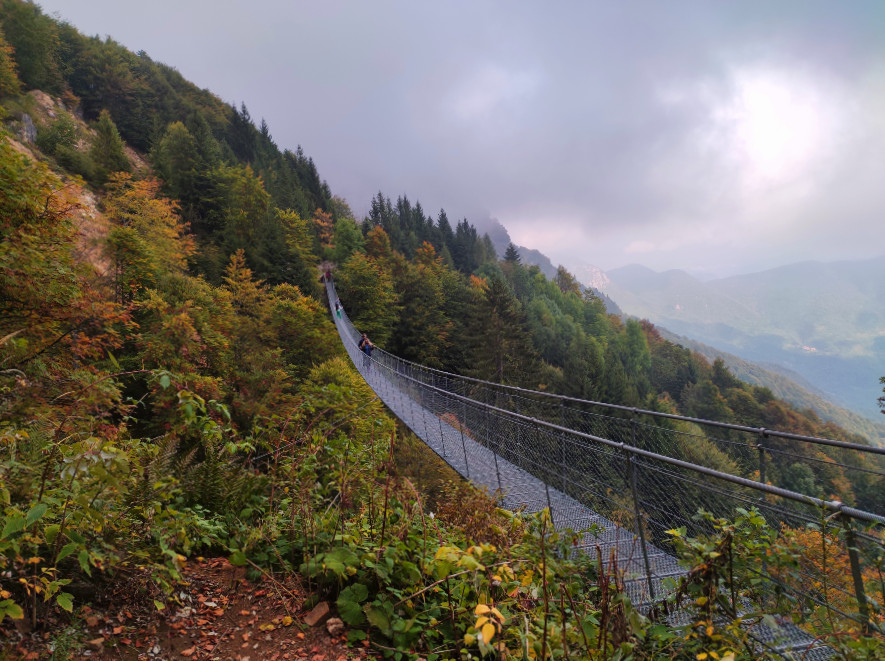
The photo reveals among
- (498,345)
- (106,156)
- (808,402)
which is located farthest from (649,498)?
(808,402)

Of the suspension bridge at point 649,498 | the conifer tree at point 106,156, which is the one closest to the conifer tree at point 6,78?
the conifer tree at point 106,156

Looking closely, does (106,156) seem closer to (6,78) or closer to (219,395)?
(6,78)

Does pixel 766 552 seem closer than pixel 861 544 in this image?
No

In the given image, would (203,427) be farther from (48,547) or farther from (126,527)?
(48,547)

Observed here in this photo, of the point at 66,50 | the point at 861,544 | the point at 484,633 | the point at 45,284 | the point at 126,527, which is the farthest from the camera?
the point at 66,50

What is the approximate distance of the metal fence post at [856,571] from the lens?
1.18m

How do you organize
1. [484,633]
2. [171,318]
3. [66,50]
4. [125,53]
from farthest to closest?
[125,53] < [66,50] < [171,318] < [484,633]

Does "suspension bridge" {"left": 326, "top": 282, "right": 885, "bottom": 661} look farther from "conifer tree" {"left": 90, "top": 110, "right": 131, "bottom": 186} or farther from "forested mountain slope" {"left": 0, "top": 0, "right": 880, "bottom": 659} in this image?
"conifer tree" {"left": 90, "top": 110, "right": 131, "bottom": 186}

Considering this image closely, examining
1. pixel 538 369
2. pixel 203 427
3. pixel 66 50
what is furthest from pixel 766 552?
pixel 66 50

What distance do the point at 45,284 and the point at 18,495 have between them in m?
4.70

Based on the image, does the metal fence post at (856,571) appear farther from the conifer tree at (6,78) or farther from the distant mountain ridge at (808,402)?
the distant mountain ridge at (808,402)

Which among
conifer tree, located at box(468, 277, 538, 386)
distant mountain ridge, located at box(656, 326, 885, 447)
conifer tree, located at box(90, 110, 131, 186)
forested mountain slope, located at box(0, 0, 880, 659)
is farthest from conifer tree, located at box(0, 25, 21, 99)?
distant mountain ridge, located at box(656, 326, 885, 447)

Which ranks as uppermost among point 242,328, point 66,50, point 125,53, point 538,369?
point 125,53

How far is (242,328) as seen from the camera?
17.1m
